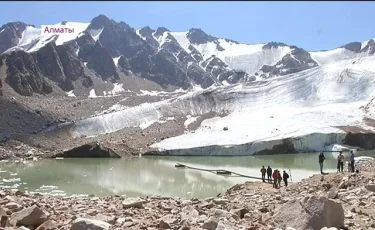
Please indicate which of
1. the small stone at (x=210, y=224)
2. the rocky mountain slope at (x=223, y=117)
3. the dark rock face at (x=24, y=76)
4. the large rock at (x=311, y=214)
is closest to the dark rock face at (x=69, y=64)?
the dark rock face at (x=24, y=76)

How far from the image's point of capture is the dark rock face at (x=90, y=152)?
62.2 metres

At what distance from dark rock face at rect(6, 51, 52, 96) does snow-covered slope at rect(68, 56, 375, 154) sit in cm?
5301

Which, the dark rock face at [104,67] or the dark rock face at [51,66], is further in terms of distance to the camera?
the dark rock face at [104,67]

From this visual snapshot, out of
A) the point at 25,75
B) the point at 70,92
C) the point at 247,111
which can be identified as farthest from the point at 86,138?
the point at 70,92

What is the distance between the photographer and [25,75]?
133 meters

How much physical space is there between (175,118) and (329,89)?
34.9 m

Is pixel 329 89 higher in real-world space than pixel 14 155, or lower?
higher

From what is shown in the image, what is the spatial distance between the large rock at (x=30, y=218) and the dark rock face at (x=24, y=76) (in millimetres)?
125475

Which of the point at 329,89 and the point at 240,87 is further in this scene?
the point at 240,87

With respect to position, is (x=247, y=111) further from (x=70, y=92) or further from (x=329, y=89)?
(x=70, y=92)

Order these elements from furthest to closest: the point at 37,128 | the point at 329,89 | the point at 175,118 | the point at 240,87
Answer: the point at 240,87, the point at 329,89, the point at 175,118, the point at 37,128

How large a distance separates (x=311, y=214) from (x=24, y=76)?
441ft

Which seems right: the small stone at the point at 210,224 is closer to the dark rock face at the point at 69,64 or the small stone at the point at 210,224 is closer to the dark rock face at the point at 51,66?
the dark rock face at the point at 51,66

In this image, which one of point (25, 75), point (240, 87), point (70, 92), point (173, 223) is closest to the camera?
point (173, 223)
